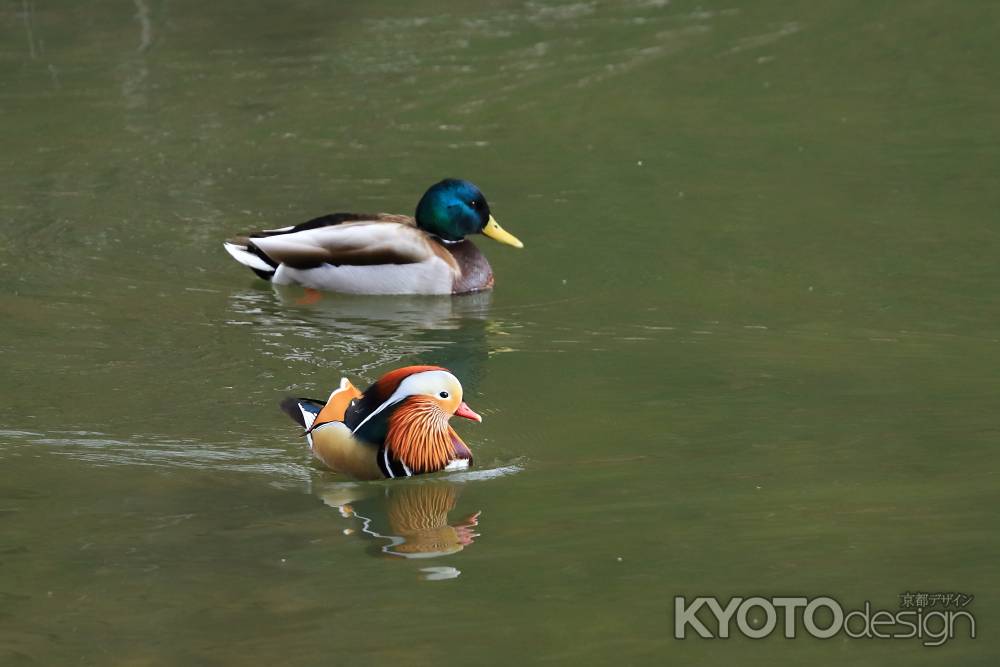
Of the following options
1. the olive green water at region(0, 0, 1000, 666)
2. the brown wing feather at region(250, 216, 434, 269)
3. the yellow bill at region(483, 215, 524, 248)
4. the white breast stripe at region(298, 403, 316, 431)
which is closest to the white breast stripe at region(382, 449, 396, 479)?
the olive green water at region(0, 0, 1000, 666)

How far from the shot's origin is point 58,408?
30.8ft

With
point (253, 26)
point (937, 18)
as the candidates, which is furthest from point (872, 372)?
point (253, 26)

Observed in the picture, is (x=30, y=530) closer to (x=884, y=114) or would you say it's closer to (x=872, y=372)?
(x=872, y=372)

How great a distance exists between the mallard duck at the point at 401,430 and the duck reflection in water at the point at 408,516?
97mm

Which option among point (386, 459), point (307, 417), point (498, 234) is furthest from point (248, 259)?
point (386, 459)

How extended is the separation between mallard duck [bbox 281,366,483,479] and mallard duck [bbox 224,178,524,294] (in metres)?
4.21

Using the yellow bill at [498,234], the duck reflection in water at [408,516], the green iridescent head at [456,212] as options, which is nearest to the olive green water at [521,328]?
the duck reflection in water at [408,516]

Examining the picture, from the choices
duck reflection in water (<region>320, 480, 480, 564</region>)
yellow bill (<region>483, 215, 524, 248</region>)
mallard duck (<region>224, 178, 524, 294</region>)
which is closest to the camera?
duck reflection in water (<region>320, 480, 480, 564</region>)

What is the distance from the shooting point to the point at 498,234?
12.7 metres

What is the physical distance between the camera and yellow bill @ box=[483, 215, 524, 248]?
500 inches

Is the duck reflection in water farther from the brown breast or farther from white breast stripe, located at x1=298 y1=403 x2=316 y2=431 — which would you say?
the brown breast

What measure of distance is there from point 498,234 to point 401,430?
4.85 metres

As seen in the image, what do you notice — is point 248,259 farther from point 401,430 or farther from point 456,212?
point 401,430

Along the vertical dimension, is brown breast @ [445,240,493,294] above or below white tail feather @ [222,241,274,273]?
below
